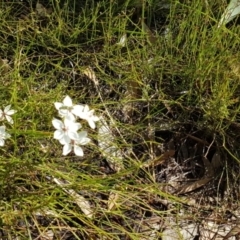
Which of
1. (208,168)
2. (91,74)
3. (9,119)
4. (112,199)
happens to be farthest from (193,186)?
(9,119)

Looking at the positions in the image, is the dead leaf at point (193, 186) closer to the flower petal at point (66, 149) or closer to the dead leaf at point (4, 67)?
the flower petal at point (66, 149)

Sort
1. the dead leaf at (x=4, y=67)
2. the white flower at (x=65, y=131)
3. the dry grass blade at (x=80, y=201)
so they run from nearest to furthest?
the white flower at (x=65, y=131)
the dry grass blade at (x=80, y=201)
the dead leaf at (x=4, y=67)

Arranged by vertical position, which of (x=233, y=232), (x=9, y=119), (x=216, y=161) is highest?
(x=9, y=119)

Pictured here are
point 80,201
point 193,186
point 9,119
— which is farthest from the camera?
point 193,186

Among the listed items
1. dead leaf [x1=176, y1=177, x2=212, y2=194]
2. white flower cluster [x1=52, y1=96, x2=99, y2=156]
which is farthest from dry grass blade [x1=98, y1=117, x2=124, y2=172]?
white flower cluster [x1=52, y1=96, x2=99, y2=156]

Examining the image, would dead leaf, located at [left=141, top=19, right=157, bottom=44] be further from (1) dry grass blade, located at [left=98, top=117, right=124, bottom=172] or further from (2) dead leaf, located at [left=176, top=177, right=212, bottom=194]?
(2) dead leaf, located at [left=176, top=177, right=212, bottom=194]

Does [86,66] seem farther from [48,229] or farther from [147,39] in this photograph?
[48,229]

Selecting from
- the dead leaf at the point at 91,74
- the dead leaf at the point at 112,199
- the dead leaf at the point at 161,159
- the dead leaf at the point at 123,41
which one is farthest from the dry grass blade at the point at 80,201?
the dead leaf at the point at 123,41

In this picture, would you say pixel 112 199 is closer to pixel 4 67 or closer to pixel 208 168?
pixel 208 168
